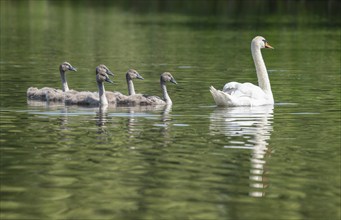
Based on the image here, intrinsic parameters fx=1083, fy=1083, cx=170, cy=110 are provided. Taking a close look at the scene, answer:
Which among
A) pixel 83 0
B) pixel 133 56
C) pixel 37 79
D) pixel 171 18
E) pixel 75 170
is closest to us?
pixel 75 170

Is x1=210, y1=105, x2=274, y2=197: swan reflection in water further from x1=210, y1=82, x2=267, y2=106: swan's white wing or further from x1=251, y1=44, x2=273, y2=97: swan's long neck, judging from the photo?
x1=251, y1=44, x2=273, y2=97: swan's long neck

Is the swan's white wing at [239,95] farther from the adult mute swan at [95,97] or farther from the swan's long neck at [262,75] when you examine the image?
the adult mute swan at [95,97]

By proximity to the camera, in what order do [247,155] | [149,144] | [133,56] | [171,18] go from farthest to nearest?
[171,18] → [133,56] → [149,144] → [247,155]

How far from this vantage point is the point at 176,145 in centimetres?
2000

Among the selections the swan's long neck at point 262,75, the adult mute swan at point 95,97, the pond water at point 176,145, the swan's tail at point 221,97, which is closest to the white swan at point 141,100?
the adult mute swan at point 95,97

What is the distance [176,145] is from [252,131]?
2.52 metres

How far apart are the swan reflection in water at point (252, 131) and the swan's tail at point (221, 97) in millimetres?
203

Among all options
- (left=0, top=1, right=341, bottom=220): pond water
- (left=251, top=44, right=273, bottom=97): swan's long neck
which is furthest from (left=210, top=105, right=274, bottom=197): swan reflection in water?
(left=251, top=44, right=273, bottom=97): swan's long neck

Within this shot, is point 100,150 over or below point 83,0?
below

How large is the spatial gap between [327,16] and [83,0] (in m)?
57.5

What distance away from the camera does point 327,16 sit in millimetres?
93062

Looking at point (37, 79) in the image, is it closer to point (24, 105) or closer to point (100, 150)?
point (24, 105)

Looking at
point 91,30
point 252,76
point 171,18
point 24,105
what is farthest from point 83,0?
point 24,105

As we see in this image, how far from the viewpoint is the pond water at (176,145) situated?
14.6 meters
